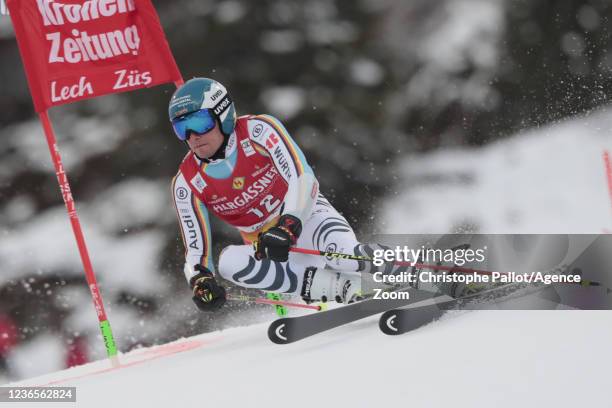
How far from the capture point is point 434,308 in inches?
163

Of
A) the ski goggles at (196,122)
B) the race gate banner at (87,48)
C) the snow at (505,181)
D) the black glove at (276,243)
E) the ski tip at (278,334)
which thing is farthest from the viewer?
the snow at (505,181)

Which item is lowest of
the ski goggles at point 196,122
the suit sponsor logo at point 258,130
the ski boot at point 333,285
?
the ski boot at point 333,285

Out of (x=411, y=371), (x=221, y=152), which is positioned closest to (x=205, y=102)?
(x=221, y=152)

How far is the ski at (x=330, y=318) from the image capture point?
441cm

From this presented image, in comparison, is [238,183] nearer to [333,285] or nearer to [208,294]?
[208,294]

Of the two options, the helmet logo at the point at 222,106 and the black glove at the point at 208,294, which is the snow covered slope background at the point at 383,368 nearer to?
the black glove at the point at 208,294

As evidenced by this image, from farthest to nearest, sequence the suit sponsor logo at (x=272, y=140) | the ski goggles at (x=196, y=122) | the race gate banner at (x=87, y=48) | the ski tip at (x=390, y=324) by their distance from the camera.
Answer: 1. the race gate banner at (x=87, y=48)
2. the suit sponsor logo at (x=272, y=140)
3. the ski goggles at (x=196, y=122)
4. the ski tip at (x=390, y=324)

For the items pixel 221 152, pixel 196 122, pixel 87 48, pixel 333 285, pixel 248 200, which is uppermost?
pixel 87 48

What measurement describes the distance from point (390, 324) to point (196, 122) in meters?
1.41

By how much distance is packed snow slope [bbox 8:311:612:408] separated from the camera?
284 centimetres

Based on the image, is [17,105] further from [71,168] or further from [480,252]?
[480,252]

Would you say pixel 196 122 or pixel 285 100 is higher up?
pixel 285 100

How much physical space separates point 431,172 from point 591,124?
1.99 meters

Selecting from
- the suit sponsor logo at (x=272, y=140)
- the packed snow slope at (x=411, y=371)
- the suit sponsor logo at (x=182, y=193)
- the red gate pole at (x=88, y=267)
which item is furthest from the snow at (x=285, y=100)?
the packed snow slope at (x=411, y=371)
